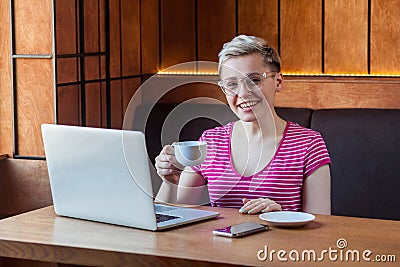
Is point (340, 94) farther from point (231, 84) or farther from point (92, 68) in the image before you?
point (231, 84)

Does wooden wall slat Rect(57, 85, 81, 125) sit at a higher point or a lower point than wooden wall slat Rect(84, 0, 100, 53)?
lower

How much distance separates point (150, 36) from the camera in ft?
14.5

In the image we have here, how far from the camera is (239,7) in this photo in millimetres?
4410

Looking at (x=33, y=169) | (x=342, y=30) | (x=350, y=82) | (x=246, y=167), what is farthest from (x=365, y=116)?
(x=33, y=169)

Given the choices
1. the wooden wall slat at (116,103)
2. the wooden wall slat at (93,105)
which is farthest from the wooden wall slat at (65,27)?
the wooden wall slat at (116,103)

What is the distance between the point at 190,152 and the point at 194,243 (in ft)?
1.11

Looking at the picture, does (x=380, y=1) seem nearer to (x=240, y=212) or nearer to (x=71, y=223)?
(x=240, y=212)

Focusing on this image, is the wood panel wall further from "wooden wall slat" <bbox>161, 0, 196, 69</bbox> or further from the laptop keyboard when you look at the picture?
the laptop keyboard

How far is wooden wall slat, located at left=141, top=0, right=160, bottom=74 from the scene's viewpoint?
4.38m

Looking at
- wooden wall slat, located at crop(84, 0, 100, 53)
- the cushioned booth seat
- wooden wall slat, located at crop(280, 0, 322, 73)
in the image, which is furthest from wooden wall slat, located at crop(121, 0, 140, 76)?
the cushioned booth seat

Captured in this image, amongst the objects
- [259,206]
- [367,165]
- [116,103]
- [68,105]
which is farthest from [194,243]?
[116,103]

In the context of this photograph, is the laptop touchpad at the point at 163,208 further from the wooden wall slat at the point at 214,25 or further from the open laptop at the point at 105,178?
the wooden wall slat at the point at 214,25

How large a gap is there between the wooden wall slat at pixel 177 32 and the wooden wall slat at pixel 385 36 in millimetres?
1072

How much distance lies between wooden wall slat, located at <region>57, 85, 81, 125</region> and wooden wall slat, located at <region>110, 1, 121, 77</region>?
1.10 ft
